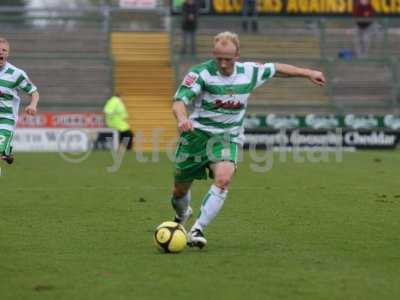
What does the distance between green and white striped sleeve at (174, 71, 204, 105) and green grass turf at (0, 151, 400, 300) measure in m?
1.43

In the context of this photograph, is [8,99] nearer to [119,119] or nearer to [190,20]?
[119,119]

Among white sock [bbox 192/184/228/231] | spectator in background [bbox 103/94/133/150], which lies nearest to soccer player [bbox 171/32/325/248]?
white sock [bbox 192/184/228/231]

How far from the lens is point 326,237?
35.6ft

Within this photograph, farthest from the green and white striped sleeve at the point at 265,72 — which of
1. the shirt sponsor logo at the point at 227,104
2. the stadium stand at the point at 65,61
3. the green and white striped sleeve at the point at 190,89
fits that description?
the stadium stand at the point at 65,61

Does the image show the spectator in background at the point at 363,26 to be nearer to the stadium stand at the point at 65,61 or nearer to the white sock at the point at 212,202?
the stadium stand at the point at 65,61

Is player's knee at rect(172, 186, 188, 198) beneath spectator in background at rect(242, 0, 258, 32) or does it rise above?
beneath

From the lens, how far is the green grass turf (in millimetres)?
7672

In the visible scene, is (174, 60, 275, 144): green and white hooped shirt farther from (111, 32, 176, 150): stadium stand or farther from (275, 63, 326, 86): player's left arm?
(111, 32, 176, 150): stadium stand

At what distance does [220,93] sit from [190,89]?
0.33 meters

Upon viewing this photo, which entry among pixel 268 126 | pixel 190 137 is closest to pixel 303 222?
pixel 190 137

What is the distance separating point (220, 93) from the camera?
989 cm

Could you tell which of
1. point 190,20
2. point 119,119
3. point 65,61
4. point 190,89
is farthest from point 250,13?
point 190,89

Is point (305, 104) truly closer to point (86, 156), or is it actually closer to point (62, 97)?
point (62, 97)

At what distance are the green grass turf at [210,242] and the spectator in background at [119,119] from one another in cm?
1204
